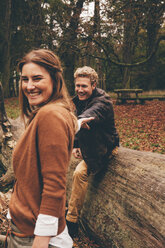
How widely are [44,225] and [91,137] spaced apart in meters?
1.74

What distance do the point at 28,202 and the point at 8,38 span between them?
69.4 ft

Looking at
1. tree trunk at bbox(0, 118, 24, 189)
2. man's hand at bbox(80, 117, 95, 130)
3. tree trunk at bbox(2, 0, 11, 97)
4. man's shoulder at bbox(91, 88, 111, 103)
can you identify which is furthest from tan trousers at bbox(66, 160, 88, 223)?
tree trunk at bbox(2, 0, 11, 97)

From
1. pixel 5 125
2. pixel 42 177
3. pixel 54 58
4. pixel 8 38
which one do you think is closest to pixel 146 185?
pixel 42 177

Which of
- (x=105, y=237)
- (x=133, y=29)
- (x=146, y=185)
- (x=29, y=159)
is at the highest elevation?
(x=133, y=29)

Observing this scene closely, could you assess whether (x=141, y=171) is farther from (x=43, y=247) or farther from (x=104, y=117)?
(x=43, y=247)

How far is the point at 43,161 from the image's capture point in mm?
1251

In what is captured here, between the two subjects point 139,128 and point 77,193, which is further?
point 139,128


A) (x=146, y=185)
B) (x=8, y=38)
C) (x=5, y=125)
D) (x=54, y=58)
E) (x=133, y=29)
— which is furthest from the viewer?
(x=8, y=38)

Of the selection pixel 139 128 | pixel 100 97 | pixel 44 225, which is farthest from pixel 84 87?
pixel 139 128

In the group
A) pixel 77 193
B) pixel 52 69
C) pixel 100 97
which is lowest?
pixel 77 193

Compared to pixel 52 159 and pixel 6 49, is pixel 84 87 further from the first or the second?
pixel 6 49

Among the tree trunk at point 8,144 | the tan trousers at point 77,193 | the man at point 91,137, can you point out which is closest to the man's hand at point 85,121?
the man at point 91,137

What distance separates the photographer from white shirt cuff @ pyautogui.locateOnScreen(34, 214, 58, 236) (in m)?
1.23

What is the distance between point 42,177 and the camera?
4.33 feet
